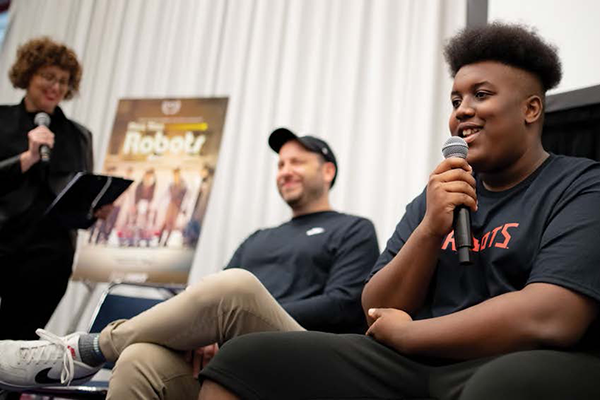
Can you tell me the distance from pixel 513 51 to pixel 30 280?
197 centimetres

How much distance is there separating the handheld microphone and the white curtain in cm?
118

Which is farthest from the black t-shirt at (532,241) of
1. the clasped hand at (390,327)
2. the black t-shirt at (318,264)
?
the black t-shirt at (318,264)

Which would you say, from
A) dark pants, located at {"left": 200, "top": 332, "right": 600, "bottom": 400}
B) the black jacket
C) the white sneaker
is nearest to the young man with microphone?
dark pants, located at {"left": 200, "top": 332, "right": 600, "bottom": 400}

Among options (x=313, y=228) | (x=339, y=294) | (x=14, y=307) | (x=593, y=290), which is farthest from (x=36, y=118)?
(x=593, y=290)

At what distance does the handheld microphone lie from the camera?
254 cm

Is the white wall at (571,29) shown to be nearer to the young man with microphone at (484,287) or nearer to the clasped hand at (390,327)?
the young man with microphone at (484,287)

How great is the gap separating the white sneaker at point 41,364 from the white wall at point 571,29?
5.21 feet

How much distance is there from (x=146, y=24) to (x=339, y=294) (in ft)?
9.31

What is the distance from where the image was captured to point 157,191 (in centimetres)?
332

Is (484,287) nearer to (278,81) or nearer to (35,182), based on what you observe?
(35,182)

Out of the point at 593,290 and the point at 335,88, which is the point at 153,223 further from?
the point at 593,290

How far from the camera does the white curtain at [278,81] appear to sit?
10.6ft

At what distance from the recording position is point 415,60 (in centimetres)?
328

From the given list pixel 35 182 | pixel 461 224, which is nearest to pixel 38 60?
pixel 35 182
